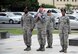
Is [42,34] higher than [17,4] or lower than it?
higher

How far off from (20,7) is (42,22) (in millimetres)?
58337

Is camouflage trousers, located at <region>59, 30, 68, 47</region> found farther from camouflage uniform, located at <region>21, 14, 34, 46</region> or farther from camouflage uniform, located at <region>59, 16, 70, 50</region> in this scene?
camouflage uniform, located at <region>21, 14, 34, 46</region>

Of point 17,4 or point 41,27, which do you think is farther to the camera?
point 17,4

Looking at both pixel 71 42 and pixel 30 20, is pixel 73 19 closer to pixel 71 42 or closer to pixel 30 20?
pixel 71 42

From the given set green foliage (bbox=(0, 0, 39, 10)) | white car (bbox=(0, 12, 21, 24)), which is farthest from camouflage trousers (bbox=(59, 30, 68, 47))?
green foliage (bbox=(0, 0, 39, 10))

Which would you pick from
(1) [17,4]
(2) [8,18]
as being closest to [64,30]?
(2) [8,18]

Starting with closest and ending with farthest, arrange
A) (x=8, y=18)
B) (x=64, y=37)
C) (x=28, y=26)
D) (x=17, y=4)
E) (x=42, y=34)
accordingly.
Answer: (x=64, y=37)
(x=42, y=34)
(x=28, y=26)
(x=8, y=18)
(x=17, y=4)

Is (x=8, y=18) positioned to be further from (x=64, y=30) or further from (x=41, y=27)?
(x=64, y=30)

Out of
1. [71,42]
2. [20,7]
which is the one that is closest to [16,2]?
[20,7]

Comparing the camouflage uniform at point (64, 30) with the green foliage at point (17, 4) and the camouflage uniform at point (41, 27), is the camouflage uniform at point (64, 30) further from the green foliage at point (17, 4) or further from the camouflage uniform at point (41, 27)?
the green foliage at point (17, 4)

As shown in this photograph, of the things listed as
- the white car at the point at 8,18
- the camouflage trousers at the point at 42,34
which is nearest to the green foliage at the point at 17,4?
the white car at the point at 8,18

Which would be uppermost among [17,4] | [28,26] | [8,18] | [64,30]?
[28,26]

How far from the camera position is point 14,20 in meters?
46.3

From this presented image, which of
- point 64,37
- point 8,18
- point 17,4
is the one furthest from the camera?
point 17,4
